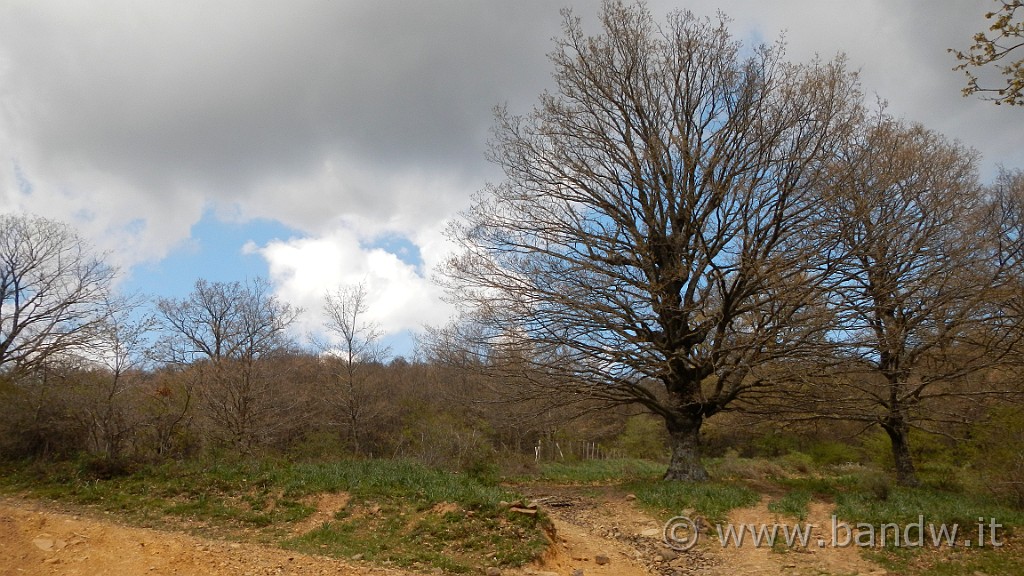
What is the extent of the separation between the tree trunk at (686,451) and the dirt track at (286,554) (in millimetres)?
2585

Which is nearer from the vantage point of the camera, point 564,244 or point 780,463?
point 564,244

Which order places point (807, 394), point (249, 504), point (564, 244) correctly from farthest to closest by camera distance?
1. point (564, 244)
2. point (807, 394)
3. point (249, 504)

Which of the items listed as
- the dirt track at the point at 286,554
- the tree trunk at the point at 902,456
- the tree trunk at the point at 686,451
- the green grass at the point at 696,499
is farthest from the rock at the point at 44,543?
the tree trunk at the point at 902,456

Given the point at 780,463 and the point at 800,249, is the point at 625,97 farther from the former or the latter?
the point at 780,463

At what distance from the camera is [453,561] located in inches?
298

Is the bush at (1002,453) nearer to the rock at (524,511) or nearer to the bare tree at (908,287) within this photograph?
the bare tree at (908,287)

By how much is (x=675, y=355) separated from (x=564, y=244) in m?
3.55

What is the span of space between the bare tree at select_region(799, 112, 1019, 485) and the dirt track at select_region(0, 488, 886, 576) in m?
3.78

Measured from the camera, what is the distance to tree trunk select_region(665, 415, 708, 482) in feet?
42.8

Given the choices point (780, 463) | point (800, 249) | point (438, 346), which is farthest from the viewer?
point (780, 463)

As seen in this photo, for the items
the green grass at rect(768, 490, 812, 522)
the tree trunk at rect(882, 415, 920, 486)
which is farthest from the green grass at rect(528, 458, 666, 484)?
the tree trunk at rect(882, 415, 920, 486)

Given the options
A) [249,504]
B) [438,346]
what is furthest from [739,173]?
[249,504]

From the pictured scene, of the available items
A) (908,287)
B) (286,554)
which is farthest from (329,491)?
(908,287)

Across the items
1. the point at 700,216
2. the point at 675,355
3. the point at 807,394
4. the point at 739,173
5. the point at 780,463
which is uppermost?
the point at 739,173
